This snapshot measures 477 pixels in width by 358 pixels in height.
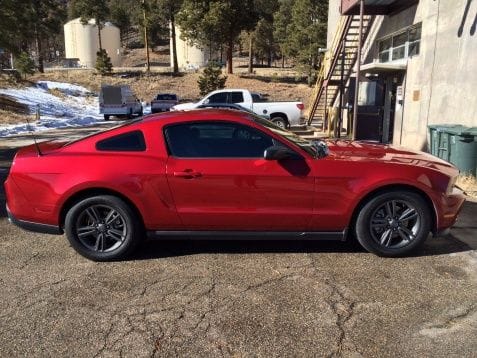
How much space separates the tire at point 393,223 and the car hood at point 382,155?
1.31 feet

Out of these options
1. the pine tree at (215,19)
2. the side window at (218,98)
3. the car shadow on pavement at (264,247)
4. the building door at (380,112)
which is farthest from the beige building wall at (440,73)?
the pine tree at (215,19)

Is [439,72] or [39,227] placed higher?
[439,72]

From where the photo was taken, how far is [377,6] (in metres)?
14.7

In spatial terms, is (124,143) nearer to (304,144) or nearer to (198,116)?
(198,116)

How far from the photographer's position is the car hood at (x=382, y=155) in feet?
16.8

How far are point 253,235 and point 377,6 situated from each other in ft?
38.9

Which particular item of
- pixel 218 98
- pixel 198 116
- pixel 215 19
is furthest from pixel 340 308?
pixel 215 19

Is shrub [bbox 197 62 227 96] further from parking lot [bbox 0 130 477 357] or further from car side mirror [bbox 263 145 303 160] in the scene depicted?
car side mirror [bbox 263 145 303 160]

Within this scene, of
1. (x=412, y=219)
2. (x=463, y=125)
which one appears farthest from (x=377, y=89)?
(x=412, y=219)

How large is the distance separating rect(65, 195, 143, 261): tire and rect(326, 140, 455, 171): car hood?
2160 mm

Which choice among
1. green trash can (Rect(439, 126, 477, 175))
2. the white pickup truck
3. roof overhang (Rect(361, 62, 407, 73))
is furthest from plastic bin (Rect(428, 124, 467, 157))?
the white pickup truck

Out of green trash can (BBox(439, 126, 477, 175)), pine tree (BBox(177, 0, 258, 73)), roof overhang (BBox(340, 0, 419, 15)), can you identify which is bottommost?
green trash can (BBox(439, 126, 477, 175))

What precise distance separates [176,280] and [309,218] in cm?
144

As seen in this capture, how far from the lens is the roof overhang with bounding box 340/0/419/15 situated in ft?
45.0
